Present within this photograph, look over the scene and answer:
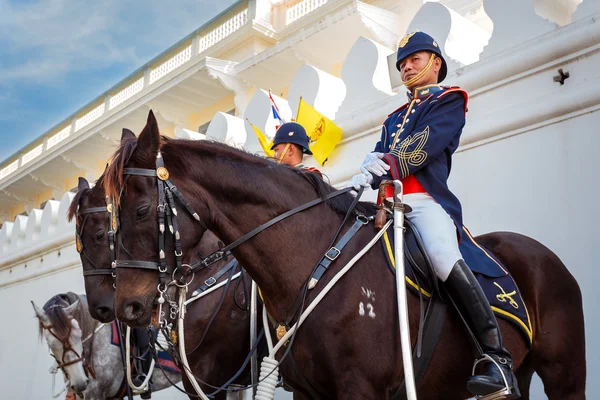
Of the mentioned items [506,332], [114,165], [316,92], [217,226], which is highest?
[316,92]

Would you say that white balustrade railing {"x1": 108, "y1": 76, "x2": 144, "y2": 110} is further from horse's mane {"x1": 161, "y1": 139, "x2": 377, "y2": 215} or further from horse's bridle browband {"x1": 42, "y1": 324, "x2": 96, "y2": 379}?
horse's mane {"x1": 161, "y1": 139, "x2": 377, "y2": 215}

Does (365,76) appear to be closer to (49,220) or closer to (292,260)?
(292,260)

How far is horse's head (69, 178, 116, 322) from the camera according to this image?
3.69m

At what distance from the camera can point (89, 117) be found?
19.8 metres

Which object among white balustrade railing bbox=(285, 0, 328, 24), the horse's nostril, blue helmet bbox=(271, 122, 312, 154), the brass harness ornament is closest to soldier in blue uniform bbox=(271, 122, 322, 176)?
blue helmet bbox=(271, 122, 312, 154)

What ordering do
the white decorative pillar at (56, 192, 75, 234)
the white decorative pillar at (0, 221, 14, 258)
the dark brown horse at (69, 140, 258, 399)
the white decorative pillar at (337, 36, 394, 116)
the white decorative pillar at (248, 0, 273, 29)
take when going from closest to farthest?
the dark brown horse at (69, 140, 258, 399), the white decorative pillar at (337, 36, 394, 116), the white decorative pillar at (56, 192, 75, 234), the white decorative pillar at (248, 0, 273, 29), the white decorative pillar at (0, 221, 14, 258)

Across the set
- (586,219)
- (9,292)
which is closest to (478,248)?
(586,219)

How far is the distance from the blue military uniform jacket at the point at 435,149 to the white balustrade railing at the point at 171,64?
13783 mm

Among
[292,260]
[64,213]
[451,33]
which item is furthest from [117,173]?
[64,213]

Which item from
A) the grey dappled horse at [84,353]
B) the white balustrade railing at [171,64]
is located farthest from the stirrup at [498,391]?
the white balustrade railing at [171,64]

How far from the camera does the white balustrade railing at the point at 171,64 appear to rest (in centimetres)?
1622

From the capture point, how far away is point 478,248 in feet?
10.7

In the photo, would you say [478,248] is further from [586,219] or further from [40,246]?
[40,246]

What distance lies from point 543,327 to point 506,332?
1.58 feet
